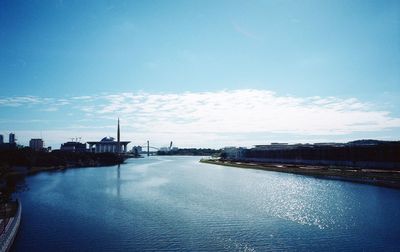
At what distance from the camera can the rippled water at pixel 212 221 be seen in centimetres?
2881

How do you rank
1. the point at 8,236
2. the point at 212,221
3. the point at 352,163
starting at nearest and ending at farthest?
the point at 8,236 → the point at 212,221 → the point at 352,163

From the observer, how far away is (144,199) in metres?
53.2

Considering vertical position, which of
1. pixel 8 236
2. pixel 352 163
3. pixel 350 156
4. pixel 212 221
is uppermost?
pixel 350 156

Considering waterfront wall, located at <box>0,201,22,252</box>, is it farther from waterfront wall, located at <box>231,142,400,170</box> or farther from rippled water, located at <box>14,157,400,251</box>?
waterfront wall, located at <box>231,142,400,170</box>

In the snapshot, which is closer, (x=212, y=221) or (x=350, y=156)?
(x=212, y=221)

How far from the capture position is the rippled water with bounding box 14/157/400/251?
2881 cm

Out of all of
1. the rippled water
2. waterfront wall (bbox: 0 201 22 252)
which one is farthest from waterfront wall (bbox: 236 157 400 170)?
waterfront wall (bbox: 0 201 22 252)

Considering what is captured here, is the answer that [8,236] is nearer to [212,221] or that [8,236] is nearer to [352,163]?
[212,221]

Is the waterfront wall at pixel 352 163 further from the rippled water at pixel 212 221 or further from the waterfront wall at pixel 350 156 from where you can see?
the rippled water at pixel 212 221

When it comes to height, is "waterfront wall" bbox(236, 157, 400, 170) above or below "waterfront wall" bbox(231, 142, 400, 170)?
below

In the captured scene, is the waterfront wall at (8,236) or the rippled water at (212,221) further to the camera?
the rippled water at (212,221)

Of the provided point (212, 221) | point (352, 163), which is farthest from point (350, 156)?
point (212, 221)

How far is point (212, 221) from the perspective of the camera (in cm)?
3684

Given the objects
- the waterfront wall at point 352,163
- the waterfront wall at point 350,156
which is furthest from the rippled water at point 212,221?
the waterfront wall at point 350,156
